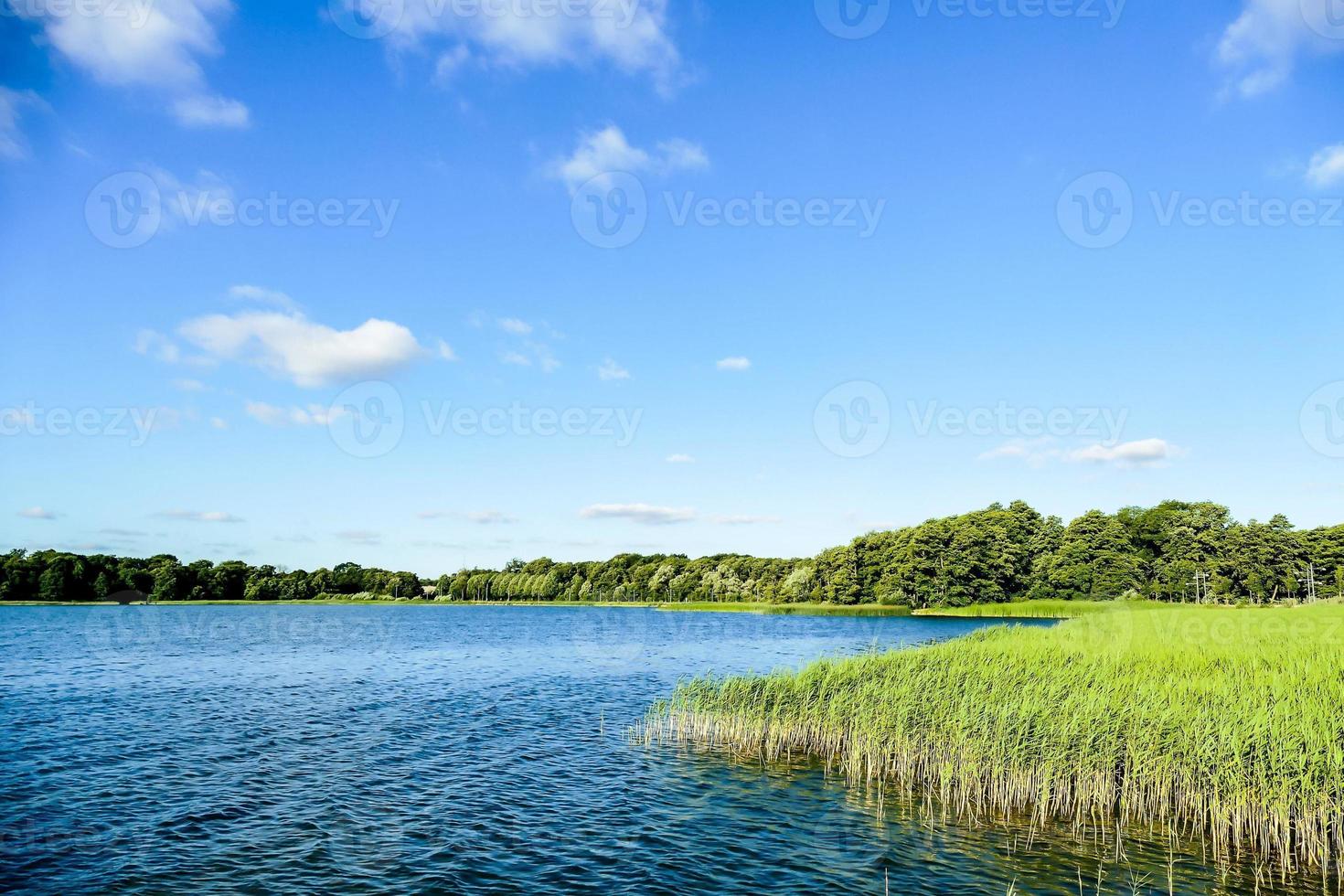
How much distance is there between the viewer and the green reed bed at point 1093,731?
1502 cm

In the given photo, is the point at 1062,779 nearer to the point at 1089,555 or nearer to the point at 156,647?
the point at 156,647

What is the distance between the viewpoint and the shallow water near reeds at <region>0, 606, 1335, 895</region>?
1416cm

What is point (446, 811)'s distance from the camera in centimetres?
1848

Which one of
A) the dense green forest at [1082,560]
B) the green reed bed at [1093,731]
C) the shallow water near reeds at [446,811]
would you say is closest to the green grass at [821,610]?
the dense green forest at [1082,560]

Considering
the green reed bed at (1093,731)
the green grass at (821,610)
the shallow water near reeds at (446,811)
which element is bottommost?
the green grass at (821,610)

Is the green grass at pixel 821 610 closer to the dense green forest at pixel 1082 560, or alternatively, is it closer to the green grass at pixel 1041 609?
the green grass at pixel 1041 609

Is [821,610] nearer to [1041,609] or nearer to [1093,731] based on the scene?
[1041,609]

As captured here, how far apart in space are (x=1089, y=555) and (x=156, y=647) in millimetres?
129816

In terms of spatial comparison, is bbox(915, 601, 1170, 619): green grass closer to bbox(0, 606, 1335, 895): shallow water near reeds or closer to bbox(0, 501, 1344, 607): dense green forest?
bbox(0, 501, 1344, 607): dense green forest

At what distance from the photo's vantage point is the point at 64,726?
28891 mm

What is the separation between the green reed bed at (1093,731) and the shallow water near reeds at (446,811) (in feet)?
4.63

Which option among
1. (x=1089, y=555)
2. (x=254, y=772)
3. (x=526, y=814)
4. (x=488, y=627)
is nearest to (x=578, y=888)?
(x=526, y=814)

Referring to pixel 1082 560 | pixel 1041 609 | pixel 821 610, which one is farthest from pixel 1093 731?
pixel 1082 560

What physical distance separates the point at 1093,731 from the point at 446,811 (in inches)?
625
